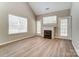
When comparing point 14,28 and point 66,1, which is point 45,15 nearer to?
point 66,1

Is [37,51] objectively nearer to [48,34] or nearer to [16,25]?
[16,25]

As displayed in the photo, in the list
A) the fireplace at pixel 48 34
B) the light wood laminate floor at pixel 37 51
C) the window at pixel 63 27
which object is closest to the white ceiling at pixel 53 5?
the window at pixel 63 27

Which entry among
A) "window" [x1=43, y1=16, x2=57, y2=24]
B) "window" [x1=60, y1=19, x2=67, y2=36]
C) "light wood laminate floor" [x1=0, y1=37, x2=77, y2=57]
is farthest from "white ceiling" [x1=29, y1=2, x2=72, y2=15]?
"light wood laminate floor" [x1=0, y1=37, x2=77, y2=57]

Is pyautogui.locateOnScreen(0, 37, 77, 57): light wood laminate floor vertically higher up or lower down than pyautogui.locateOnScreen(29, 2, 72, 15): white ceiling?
lower down

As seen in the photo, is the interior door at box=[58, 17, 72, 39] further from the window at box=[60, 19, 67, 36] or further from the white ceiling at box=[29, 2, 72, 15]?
the white ceiling at box=[29, 2, 72, 15]

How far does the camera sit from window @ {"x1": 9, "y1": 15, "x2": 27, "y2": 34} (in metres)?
4.68

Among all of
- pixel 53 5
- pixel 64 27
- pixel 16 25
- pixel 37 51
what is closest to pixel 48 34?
pixel 64 27

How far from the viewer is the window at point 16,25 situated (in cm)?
468

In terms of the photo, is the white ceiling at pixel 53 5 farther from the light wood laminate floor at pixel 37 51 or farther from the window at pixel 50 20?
the light wood laminate floor at pixel 37 51

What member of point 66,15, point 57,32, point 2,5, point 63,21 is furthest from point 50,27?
point 2,5

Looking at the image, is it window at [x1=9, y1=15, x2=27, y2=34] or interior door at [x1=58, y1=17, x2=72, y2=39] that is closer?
window at [x1=9, y1=15, x2=27, y2=34]

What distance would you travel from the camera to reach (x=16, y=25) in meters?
5.22

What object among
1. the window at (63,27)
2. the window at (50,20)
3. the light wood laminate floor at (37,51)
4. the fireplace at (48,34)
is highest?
the window at (50,20)

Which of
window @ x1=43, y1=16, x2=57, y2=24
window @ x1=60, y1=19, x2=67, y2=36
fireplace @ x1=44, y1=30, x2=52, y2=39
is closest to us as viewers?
window @ x1=60, y1=19, x2=67, y2=36
